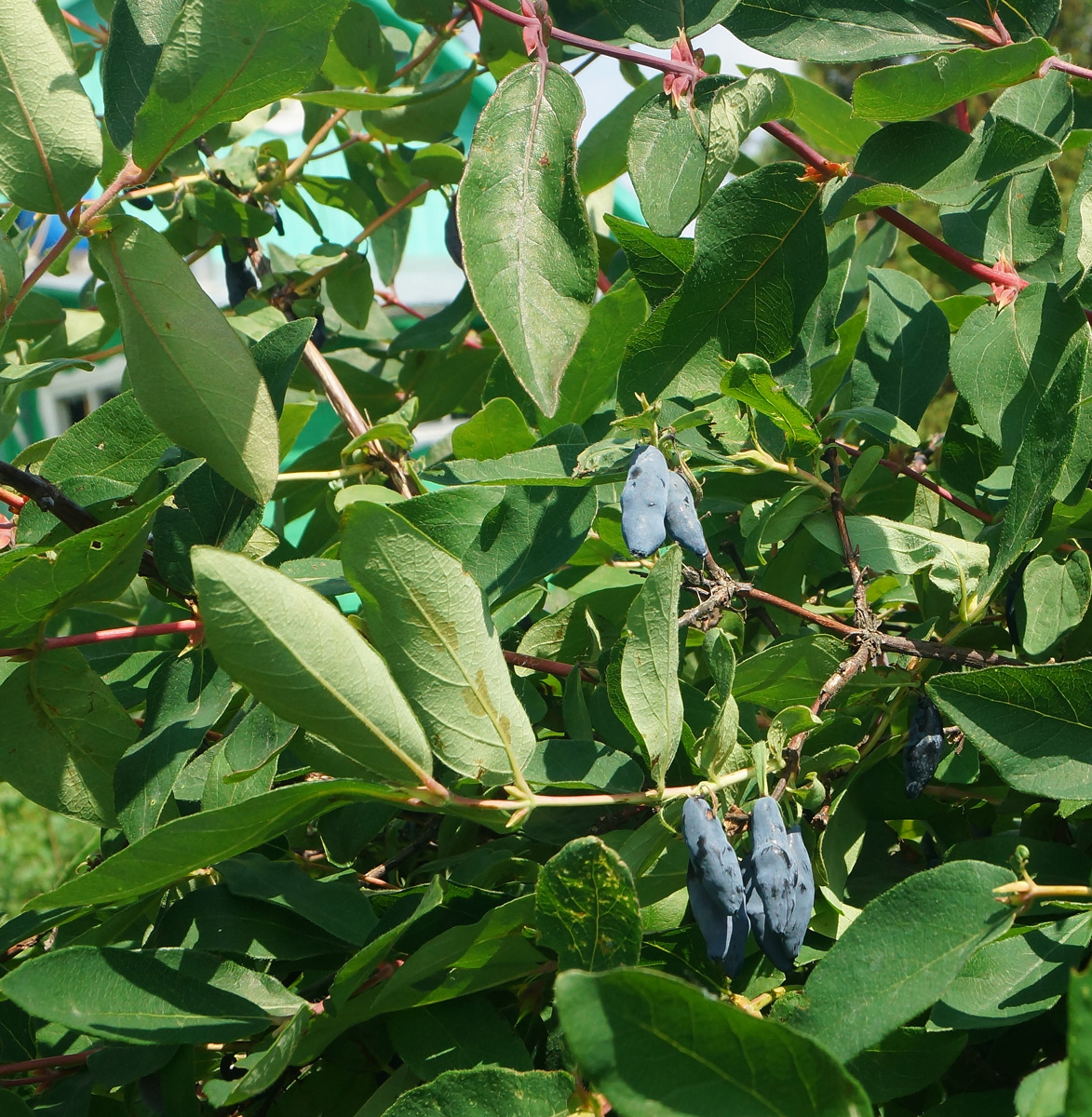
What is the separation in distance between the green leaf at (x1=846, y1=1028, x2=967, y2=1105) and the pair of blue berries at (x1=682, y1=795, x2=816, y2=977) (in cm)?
6

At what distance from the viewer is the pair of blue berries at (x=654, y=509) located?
566mm

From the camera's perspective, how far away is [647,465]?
1.91 ft

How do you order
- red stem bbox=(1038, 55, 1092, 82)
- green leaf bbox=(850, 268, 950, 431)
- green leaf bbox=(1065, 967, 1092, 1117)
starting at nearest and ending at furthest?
green leaf bbox=(1065, 967, 1092, 1117), red stem bbox=(1038, 55, 1092, 82), green leaf bbox=(850, 268, 950, 431)

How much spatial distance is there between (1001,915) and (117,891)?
0.37 metres

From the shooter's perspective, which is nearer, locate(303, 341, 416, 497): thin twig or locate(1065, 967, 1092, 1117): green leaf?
locate(1065, 967, 1092, 1117): green leaf

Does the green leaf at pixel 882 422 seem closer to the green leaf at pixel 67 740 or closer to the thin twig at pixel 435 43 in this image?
the green leaf at pixel 67 740

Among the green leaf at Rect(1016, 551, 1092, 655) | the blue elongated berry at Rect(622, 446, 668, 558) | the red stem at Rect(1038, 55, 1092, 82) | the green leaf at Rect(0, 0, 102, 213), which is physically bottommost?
the green leaf at Rect(1016, 551, 1092, 655)

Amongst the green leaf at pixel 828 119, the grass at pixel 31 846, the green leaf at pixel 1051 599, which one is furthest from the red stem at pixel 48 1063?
the grass at pixel 31 846

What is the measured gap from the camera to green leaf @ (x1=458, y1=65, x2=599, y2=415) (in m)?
0.57

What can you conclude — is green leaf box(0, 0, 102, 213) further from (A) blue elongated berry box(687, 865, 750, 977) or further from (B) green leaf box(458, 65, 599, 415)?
(A) blue elongated berry box(687, 865, 750, 977)

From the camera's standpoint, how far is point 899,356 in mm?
788

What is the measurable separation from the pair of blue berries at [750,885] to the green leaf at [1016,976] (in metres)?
0.08

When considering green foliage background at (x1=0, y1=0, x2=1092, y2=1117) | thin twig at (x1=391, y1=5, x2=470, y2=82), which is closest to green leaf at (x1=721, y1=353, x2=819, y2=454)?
green foliage background at (x1=0, y1=0, x2=1092, y2=1117)

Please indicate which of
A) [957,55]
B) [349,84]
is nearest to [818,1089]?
[957,55]
